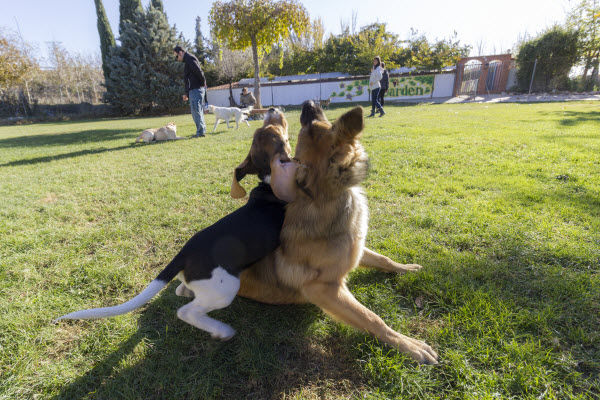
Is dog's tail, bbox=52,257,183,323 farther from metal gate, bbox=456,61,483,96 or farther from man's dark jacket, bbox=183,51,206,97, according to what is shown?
metal gate, bbox=456,61,483,96

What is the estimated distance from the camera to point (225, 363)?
206 centimetres

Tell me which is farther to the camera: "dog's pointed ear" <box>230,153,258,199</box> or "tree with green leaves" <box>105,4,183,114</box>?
"tree with green leaves" <box>105,4,183,114</box>

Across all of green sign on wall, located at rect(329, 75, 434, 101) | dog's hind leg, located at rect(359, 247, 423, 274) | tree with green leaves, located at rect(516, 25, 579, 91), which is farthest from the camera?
green sign on wall, located at rect(329, 75, 434, 101)

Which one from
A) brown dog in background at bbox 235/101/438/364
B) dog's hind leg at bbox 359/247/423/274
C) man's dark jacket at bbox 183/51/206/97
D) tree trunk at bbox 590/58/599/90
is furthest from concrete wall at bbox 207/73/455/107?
brown dog in background at bbox 235/101/438/364

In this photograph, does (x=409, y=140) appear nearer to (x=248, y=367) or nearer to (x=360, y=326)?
(x=360, y=326)

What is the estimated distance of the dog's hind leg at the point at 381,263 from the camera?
9.04 ft

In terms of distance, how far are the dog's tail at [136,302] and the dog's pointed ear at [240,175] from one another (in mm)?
910

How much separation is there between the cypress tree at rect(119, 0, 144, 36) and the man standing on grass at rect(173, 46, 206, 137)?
72.6 ft

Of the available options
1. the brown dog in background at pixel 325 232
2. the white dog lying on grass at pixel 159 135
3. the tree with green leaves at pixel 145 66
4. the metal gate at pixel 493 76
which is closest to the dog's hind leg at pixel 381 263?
the brown dog in background at pixel 325 232

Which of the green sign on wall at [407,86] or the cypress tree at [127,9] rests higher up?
the cypress tree at [127,9]

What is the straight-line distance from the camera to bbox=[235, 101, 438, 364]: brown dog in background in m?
1.96

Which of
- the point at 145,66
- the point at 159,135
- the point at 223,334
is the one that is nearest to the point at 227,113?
the point at 159,135

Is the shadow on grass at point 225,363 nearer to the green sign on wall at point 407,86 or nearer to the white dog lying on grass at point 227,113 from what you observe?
the white dog lying on grass at point 227,113

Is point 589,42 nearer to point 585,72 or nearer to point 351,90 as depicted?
point 585,72
